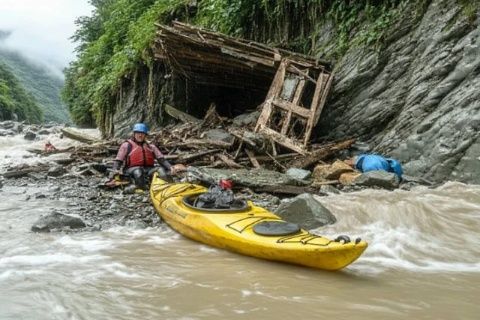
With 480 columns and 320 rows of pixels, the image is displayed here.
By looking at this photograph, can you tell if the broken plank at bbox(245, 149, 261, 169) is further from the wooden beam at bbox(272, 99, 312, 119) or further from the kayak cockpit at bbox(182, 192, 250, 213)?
the kayak cockpit at bbox(182, 192, 250, 213)

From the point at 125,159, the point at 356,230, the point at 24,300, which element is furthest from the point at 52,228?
the point at 356,230

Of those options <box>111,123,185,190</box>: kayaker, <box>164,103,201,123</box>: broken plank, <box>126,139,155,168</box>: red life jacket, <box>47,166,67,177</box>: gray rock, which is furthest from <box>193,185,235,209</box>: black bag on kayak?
<box>164,103,201,123</box>: broken plank

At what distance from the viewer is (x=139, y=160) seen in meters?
9.31

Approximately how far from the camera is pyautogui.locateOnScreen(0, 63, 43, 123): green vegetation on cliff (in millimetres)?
52750

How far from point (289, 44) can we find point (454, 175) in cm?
678

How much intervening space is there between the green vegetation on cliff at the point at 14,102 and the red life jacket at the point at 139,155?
48.6 meters

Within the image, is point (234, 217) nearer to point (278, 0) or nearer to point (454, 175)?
point (454, 175)

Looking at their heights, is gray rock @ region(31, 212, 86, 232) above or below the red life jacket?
below

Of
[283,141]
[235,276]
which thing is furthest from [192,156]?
[235,276]

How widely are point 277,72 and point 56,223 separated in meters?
7.30

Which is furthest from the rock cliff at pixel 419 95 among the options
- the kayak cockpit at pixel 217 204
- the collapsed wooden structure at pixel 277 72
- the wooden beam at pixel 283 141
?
the kayak cockpit at pixel 217 204

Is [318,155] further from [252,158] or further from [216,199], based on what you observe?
[216,199]

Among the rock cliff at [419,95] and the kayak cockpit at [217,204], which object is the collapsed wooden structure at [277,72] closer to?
the rock cliff at [419,95]

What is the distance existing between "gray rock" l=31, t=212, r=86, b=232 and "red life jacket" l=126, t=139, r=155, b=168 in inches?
112
